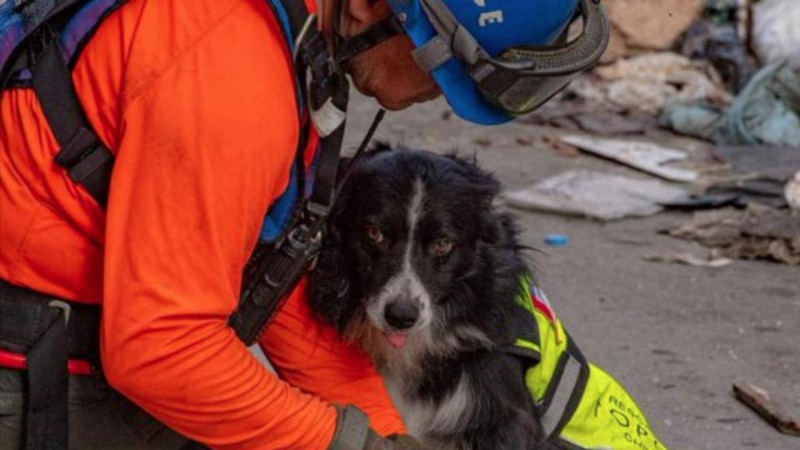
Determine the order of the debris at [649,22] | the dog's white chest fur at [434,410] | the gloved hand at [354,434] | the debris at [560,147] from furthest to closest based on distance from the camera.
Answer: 1. the debris at [649,22]
2. the debris at [560,147]
3. the dog's white chest fur at [434,410]
4. the gloved hand at [354,434]

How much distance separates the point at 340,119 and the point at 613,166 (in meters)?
5.81

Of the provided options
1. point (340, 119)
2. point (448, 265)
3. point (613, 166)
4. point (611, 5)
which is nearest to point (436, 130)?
point (613, 166)

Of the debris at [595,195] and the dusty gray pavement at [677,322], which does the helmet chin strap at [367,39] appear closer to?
the dusty gray pavement at [677,322]

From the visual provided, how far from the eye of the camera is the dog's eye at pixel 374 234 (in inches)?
129

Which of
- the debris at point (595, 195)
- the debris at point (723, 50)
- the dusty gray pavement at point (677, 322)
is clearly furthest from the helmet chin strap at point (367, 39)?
the debris at point (723, 50)

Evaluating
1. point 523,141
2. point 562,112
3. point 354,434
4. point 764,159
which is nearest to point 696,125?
point 562,112

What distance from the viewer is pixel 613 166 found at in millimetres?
8164

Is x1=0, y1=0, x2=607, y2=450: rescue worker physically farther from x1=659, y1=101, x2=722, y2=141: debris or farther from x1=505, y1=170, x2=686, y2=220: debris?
x1=659, y1=101, x2=722, y2=141: debris

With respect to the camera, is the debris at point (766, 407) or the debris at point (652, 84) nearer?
the debris at point (766, 407)

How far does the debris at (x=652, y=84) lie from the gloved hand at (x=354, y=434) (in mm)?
7172

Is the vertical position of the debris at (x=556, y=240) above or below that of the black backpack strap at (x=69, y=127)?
below

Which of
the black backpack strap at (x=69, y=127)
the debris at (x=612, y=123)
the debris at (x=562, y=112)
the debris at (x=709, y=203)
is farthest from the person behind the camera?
the debris at (x=562, y=112)

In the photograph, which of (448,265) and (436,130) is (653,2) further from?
(448,265)

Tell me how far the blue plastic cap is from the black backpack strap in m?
0.51
